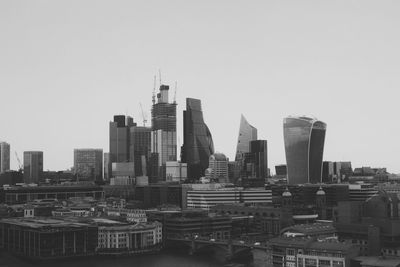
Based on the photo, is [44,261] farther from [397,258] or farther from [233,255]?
[397,258]

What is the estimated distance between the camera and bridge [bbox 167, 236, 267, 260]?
12538cm

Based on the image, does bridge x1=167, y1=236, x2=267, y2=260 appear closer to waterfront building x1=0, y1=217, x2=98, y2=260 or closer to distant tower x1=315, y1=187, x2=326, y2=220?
waterfront building x1=0, y1=217, x2=98, y2=260

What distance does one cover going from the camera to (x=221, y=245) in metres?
134

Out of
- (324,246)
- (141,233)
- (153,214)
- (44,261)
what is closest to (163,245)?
(141,233)

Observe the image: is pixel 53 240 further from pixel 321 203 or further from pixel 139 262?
pixel 321 203

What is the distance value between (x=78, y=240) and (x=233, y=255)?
112ft

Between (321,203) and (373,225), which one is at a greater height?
(321,203)

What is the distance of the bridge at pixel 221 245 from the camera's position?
125375 mm

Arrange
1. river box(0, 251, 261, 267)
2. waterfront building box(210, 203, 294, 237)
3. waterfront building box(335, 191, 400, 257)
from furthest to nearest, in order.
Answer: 1. waterfront building box(210, 203, 294, 237)
2. river box(0, 251, 261, 267)
3. waterfront building box(335, 191, 400, 257)

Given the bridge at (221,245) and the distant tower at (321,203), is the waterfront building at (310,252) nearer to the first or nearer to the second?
the bridge at (221,245)

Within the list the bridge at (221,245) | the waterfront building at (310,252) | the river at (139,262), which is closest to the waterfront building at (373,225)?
the waterfront building at (310,252)

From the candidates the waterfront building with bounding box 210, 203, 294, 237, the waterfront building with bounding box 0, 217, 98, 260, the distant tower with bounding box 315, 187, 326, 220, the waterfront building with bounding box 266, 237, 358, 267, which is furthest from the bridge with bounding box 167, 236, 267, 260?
the distant tower with bounding box 315, 187, 326, 220

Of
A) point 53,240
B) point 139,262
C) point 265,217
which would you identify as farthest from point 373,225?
point 53,240

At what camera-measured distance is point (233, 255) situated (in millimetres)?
125812
